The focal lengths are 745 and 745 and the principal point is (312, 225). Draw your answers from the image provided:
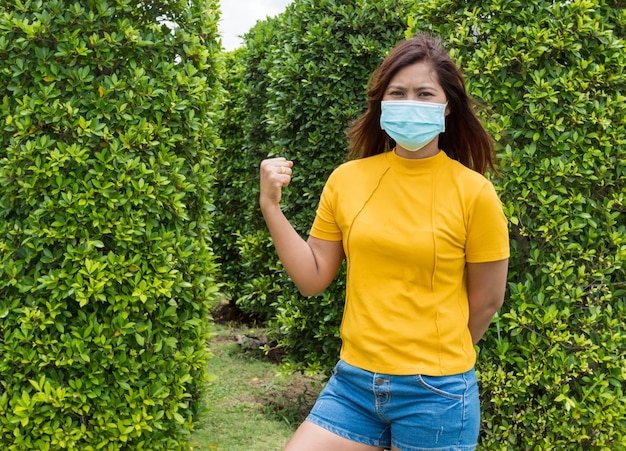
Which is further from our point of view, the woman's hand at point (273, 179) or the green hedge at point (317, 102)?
the green hedge at point (317, 102)

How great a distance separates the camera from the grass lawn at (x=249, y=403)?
5.18 metres

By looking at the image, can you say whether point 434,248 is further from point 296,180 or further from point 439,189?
point 296,180

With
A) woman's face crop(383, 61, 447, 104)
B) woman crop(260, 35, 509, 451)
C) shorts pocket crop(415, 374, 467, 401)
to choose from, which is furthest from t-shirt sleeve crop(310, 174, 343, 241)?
shorts pocket crop(415, 374, 467, 401)

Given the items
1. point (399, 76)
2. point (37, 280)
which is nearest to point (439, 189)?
point (399, 76)

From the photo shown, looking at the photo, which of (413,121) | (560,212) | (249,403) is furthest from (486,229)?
(249,403)

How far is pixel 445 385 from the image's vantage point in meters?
2.38

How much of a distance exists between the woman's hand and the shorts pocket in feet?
Answer: 2.50

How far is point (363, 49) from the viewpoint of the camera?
5.44 meters

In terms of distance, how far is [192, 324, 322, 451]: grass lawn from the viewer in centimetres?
518

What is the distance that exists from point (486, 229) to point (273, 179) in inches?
28.5

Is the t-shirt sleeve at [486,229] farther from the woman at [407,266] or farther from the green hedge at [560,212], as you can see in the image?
the green hedge at [560,212]

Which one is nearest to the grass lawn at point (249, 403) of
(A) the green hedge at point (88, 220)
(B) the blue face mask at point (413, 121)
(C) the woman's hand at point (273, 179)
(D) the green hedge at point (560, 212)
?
(A) the green hedge at point (88, 220)

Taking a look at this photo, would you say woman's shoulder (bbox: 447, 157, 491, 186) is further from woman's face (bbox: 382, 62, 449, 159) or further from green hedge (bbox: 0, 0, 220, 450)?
green hedge (bbox: 0, 0, 220, 450)

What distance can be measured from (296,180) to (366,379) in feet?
11.2
